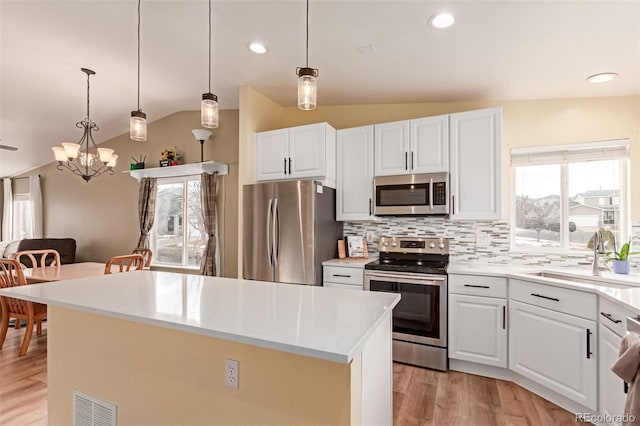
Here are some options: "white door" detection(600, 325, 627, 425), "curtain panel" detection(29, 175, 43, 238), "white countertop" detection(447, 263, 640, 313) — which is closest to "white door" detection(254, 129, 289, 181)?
"white countertop" detection(447, 263, 640, 313)

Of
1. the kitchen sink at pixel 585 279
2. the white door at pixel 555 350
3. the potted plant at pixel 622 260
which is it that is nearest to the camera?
the white door at pixel 555 350

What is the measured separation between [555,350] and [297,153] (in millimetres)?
2687

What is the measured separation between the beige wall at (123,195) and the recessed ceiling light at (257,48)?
167 cm

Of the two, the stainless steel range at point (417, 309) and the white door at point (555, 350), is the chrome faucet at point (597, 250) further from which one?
the stainless steel range at point (417, 309)

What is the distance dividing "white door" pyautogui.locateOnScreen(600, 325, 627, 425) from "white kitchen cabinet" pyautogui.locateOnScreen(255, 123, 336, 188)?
2401 mm

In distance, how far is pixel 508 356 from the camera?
101 inches

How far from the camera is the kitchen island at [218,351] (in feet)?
3.64

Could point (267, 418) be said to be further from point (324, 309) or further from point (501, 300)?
point (501, 300)

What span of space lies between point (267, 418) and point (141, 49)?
3.17 metres

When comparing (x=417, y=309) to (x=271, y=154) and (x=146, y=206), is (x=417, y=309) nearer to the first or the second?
(x=271, y=154)

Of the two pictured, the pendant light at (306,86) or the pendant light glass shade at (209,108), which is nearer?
the pendant light at (306,86)

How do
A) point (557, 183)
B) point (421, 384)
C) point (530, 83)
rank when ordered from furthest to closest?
1. point (557, 183)
2. point (530, 83)
3. point (421, 384)

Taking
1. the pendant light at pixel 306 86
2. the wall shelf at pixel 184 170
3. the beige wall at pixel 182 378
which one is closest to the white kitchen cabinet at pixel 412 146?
the pendant light at pixel 306 86

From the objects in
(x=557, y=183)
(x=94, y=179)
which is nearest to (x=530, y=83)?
(x=557, y=183)
